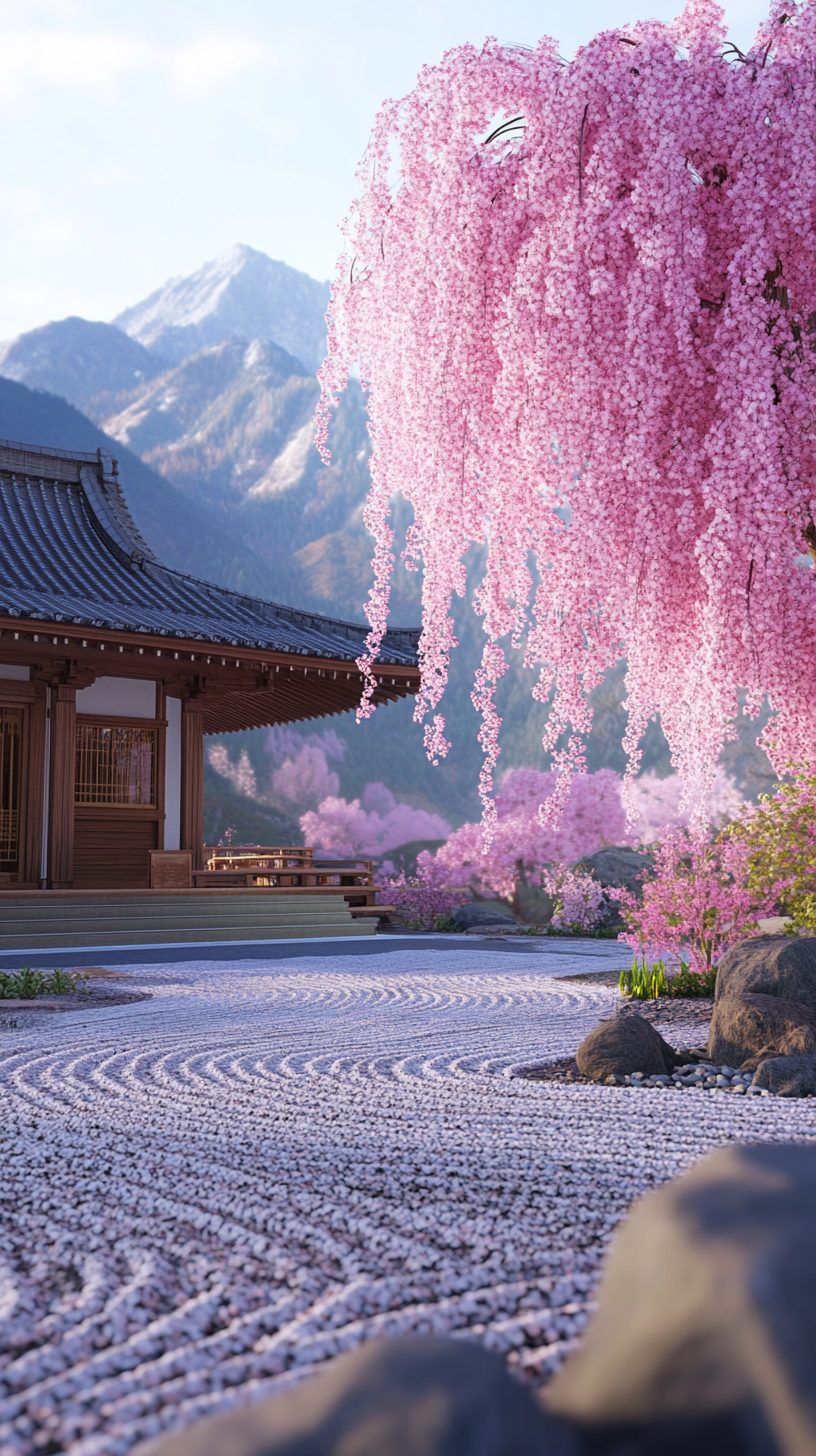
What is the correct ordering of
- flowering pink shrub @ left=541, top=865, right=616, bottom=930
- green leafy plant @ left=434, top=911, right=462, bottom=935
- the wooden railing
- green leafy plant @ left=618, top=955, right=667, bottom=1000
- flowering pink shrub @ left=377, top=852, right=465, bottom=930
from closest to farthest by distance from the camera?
1. green leafy plant @ left=618, top=955, right=667, bottom=1000
2. the wooden railing
3. flowering pink shrub @ left=541, top=865, right=616, bottom=930
4. green leafy plant @ left=434, top=911, right=462, bottom=935
5. flowering pink shrub @ left=377, top=852, right=465, bottom=930

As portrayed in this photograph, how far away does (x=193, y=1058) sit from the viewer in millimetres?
4926

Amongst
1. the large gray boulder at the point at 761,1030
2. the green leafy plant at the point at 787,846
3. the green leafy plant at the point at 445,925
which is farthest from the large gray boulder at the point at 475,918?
the large gray boulder at the point at 761,1030

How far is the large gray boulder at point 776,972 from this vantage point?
17.6 ft

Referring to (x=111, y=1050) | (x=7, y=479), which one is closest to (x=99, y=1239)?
(x=111, y=1050)

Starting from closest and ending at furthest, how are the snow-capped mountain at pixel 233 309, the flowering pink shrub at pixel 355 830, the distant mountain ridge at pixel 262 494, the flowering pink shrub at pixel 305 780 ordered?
the flowering pink shrub at pixel 355 830
the flowering pink shrub at pixel 305 780
the distant mountain ridge at pixel 262 494
the snow-capped mountain at pixel 233 309

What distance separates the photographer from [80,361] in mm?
104250

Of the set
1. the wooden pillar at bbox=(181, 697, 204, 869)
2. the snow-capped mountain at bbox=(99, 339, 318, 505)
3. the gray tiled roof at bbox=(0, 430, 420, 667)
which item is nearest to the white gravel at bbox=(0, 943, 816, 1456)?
the gray tiled roof at bbox=(0, 430, 420, 667)

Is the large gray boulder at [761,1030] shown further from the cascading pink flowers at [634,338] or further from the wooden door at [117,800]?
the wooden door at [117,800]

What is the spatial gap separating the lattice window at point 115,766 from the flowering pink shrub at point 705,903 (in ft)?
30.8

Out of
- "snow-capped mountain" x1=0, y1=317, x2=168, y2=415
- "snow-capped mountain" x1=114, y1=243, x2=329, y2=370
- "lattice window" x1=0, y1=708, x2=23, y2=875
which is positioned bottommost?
"lattice window" x1=0, y1=708, x2=23, y2=875

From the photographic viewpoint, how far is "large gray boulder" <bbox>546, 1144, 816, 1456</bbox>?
0.87 metres

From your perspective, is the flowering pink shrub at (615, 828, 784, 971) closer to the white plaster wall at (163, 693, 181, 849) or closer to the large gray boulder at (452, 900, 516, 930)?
the white plaster wall at (163, 693, 181, 849)

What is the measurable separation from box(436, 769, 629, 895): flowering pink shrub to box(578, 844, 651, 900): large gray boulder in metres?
1.62

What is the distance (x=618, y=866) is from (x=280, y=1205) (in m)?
18.4
